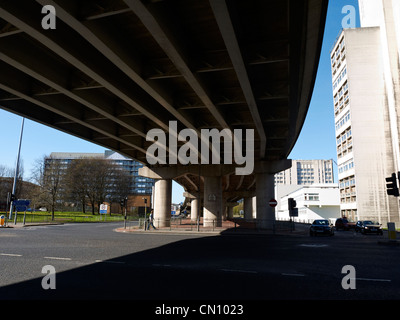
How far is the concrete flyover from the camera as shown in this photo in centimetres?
834

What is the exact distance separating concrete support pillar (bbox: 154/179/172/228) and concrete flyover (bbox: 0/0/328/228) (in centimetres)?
1517

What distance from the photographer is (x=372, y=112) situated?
201 feet

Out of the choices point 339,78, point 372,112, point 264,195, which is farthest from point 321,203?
point 264,195

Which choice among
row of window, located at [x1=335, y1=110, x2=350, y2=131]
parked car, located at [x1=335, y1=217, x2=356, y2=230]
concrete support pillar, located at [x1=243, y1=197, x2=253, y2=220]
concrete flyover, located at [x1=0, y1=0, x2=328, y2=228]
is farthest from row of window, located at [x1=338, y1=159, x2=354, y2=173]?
concrete flyover, located at [x1=0, y1=0, x2=328, y2=228]

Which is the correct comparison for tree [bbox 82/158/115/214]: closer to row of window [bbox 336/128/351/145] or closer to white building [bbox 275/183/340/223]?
white building [bbox 275/183/340/223]

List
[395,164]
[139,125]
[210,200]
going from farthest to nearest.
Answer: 1. [395,164]
2. [210,200]
3. [139,125]

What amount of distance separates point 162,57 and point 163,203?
23.4 metres

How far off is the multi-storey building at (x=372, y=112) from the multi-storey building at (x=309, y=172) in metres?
128

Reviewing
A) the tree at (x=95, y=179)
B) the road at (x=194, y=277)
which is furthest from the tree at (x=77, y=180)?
the road at (x=194, y=277)

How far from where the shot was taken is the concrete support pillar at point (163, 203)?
3325cm
